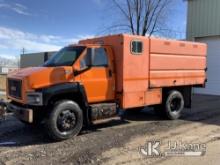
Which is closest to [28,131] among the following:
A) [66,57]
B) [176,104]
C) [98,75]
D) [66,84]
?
[66,84]

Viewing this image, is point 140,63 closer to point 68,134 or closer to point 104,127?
point 104,127

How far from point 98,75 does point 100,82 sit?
20cm

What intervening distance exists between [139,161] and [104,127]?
304 cm

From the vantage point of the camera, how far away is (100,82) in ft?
27.4

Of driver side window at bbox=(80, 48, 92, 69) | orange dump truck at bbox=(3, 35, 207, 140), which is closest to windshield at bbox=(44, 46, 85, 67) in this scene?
orange dump truck at bbox=(3, 35, 207, 140)

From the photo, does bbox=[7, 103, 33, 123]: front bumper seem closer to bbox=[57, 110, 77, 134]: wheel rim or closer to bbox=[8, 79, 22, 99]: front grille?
bbox=[8, 79, 22, 99]: front grille

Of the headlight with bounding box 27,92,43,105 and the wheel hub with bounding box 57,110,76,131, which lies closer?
the headlight with bounding box 27,92,43,105

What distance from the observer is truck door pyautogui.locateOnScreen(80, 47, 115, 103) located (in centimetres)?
799

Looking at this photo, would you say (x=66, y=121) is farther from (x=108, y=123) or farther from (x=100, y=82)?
(x=108, y=123)

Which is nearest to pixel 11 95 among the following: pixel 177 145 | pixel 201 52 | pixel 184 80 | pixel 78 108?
pixel 78 108

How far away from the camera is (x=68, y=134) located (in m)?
7.63

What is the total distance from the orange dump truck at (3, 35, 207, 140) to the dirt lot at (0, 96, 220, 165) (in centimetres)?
45

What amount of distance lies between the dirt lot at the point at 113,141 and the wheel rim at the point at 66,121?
29 centimetres

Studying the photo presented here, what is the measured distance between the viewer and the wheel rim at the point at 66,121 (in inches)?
295
